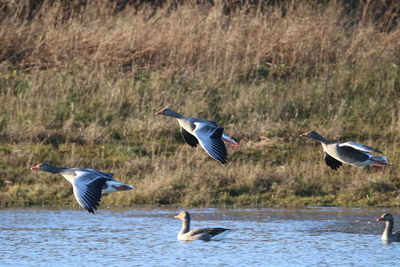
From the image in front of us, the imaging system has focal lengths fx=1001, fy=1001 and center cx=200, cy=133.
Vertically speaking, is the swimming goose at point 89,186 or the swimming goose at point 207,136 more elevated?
the swimming goose at point 207,136

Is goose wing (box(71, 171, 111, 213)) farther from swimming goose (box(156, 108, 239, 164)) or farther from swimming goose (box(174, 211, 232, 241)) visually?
swimming goose (box(174, 211, 232, 241))

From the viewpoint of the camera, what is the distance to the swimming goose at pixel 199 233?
11.2 meters

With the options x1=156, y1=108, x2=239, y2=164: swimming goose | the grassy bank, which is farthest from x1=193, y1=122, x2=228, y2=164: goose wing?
the grassy bank

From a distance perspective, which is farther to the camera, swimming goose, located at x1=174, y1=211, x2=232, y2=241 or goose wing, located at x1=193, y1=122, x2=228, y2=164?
swimming goose, located at x1=174, y1=211, x2=232, y2=241

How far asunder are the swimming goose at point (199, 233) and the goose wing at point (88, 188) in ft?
4.20

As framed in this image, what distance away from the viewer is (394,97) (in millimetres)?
17125

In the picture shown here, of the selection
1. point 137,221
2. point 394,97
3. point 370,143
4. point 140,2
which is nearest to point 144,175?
point 137,221

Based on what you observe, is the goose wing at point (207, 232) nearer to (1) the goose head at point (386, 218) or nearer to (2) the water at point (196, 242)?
(2) the water at point (196, 242)

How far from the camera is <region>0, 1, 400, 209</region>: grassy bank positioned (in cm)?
1374

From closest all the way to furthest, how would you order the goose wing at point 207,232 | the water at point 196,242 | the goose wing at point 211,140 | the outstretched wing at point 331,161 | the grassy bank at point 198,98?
the goose wing at point 211,140 < the water at point 196,242 < the goose wing at point 207,232 < the outstretched wing at point 331,161 < the grassy bank at point 198,98

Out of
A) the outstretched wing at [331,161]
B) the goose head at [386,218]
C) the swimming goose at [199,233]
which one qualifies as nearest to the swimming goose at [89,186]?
the swimming goose at [199,233]

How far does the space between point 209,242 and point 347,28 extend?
9.18 metres

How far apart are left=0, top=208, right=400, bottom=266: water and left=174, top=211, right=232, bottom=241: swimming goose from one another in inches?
3.5

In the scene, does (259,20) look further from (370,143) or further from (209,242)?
(209,242)
